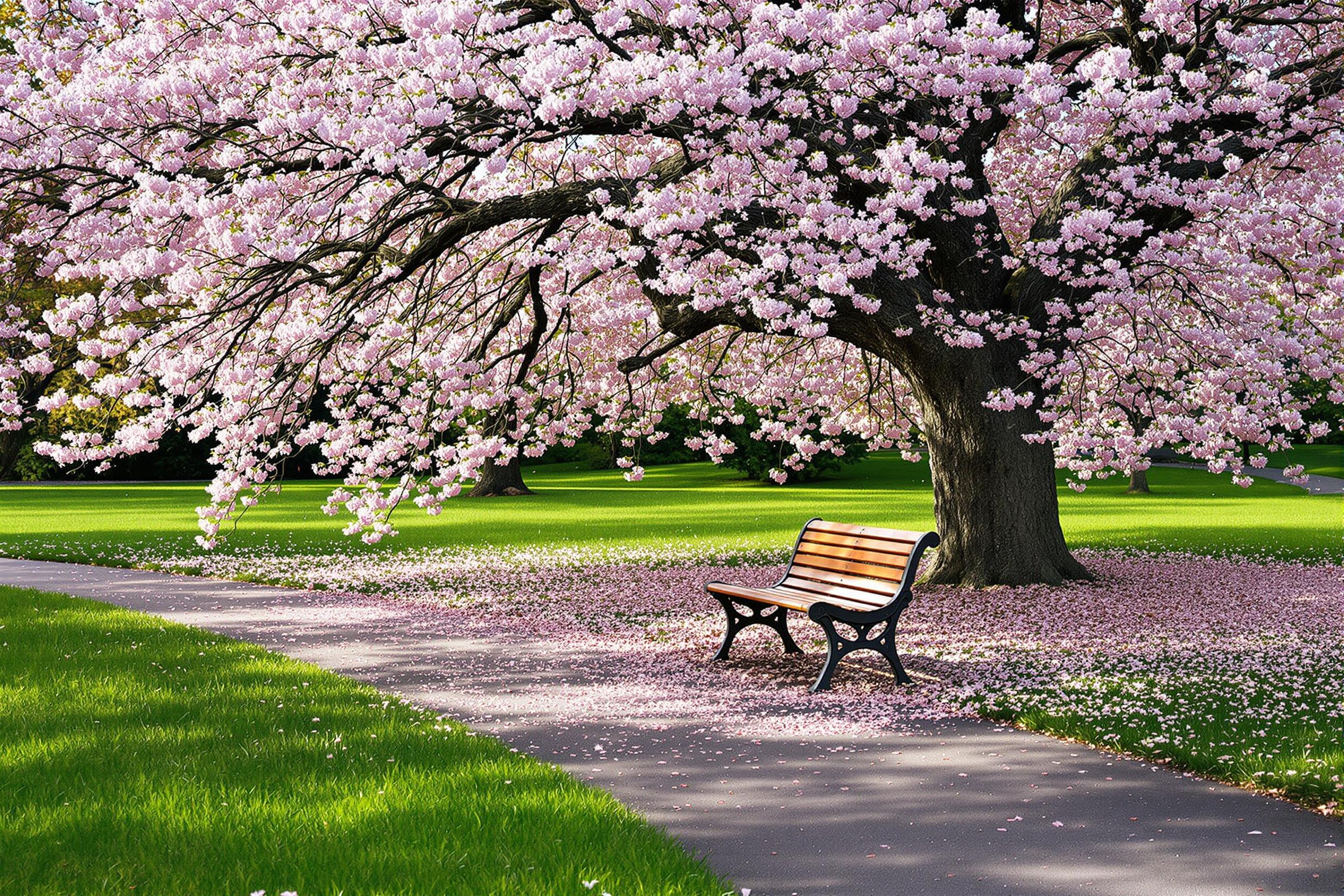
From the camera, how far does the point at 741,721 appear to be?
6.77m

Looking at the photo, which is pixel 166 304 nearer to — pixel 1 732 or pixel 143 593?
pixel 143 593

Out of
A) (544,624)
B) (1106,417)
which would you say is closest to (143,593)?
(544,624)

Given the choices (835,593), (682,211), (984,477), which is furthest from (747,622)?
(984,477)

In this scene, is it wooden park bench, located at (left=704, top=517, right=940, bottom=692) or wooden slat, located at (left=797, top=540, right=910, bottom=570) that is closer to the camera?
wooden park bench, located at (left=704, top=517, right=940, bottom=692)

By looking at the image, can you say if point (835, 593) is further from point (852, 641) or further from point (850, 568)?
point (852, 641)

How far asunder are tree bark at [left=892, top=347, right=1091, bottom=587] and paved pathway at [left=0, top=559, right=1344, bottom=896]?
5.28m

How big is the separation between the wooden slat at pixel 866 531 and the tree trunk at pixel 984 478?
2.73 m

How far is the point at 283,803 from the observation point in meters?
5.00

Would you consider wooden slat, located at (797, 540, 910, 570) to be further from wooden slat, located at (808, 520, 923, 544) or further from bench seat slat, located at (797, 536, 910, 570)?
wooden slat, located at (808, 520, 923, 544)

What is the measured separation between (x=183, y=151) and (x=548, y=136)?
118 inches

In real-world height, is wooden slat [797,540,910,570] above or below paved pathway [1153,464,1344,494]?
above

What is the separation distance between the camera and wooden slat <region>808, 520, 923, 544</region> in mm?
7902

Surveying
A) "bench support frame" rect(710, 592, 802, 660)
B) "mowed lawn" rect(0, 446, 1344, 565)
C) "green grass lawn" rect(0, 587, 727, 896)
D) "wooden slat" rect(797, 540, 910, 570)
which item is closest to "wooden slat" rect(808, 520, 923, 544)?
"wooden slat" rect(797, 540, 910, 570)

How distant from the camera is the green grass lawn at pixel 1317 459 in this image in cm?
4731
